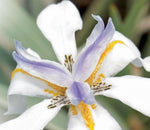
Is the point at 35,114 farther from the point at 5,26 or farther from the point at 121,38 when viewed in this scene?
the point at 5,26

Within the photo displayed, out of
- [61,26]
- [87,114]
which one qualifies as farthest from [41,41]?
[87,114]

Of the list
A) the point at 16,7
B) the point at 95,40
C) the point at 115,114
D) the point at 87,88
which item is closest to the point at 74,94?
the point at 87,88

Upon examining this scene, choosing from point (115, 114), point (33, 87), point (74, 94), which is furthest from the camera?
point (115, 114)

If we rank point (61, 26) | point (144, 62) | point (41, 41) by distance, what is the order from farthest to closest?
point (41, 41) → point (61, 26) → point (144, 62)

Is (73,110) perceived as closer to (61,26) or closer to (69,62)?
(69,62)

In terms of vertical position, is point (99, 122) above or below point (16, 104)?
below

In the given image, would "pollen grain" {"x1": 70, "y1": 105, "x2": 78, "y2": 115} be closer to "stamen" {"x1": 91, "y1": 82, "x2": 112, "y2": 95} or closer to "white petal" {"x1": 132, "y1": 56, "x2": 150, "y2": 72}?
"stamen" {"x1": 91, "y1": 82, "x2": 112, "y2": 95}

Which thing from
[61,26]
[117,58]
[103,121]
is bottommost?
[103,121]
